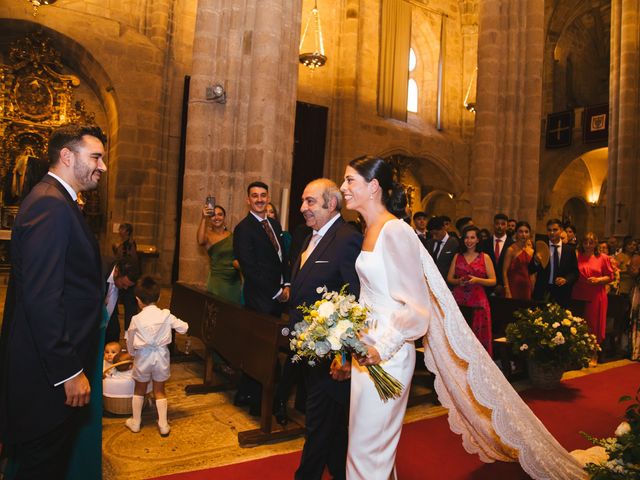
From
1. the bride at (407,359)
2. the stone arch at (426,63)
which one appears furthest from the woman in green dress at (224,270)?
the stone arch at (426,63)

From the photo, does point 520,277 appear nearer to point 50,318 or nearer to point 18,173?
point 50,318

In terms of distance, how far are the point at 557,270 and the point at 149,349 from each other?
18.1ft

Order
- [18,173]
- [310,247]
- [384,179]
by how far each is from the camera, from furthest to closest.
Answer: [18,173] < [310,247] < [384,179]

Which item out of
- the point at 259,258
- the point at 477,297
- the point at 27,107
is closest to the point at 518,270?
the point at 477,297

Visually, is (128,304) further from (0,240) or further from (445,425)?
(0,240)

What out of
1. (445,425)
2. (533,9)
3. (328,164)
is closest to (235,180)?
(445,425)

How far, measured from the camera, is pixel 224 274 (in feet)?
18.2

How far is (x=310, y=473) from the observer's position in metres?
2.68

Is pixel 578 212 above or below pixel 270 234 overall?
above

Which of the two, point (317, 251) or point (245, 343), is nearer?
point (317, 251)

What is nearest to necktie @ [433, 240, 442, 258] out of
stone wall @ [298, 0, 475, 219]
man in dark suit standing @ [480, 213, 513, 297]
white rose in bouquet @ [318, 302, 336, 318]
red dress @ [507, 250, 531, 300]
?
man in dark suit standing @ [480, 213, 513, 297]

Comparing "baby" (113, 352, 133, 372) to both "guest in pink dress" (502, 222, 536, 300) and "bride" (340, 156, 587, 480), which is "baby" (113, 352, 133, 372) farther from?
"guest in pink dress" (502, 222, 536, 300)

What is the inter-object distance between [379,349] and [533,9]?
366 inches

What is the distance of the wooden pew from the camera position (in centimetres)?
387
